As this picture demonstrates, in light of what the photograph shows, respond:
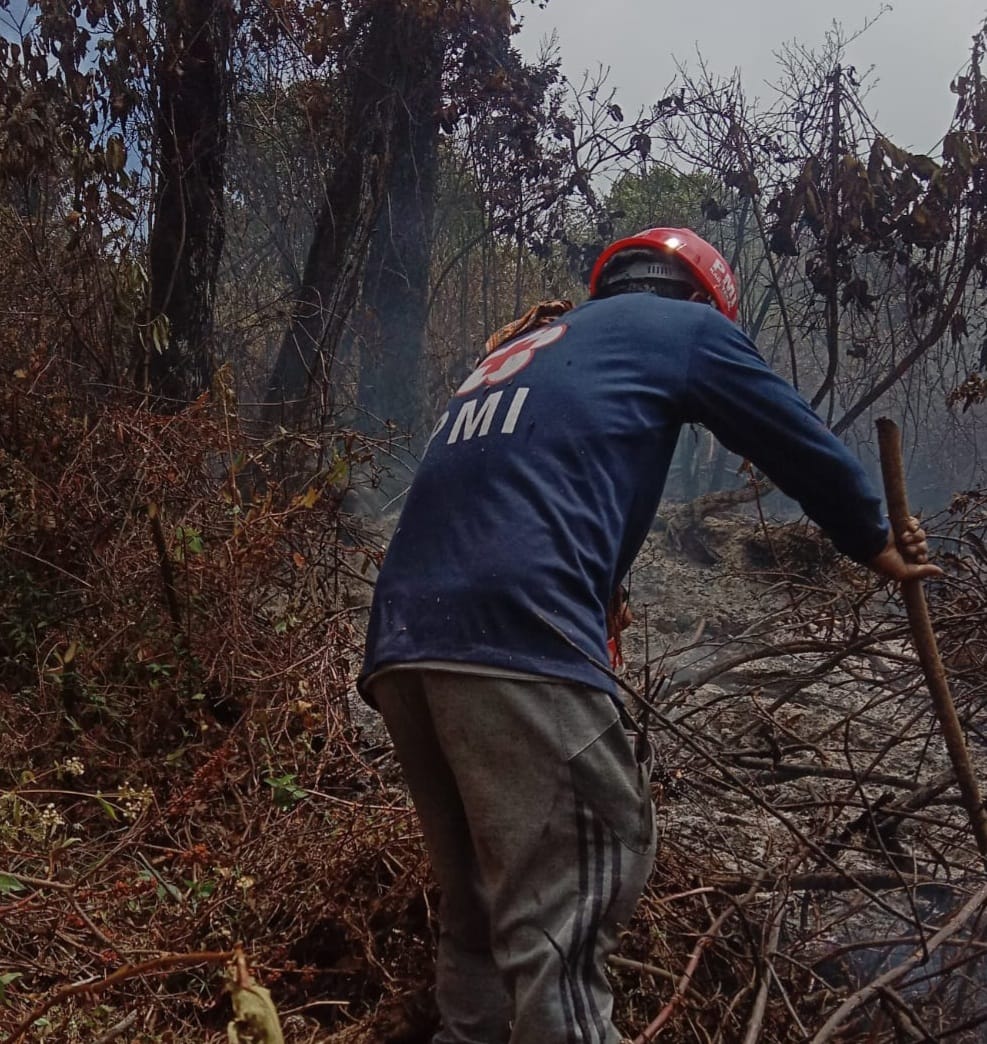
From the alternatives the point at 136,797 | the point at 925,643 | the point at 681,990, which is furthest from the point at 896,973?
the point at 136,797

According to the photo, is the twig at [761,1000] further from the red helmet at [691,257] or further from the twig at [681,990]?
the red helmet at [691,257]

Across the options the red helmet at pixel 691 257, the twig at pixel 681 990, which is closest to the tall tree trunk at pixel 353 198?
the red helmet at pixel 691 257

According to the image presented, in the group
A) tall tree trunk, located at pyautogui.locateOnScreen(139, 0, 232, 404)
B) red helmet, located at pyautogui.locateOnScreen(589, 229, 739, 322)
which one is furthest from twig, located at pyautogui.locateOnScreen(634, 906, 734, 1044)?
tall tree trunk, located at pyautogui.locateOnScreen(139, 0, 232, 404)

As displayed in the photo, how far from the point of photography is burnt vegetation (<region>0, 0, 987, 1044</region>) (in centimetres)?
235

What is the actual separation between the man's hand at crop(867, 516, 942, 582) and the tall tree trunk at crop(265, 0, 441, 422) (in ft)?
11.9

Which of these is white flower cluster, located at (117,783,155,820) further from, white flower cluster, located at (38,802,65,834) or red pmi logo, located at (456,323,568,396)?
red pmi logo, located at (456,323,568,396)

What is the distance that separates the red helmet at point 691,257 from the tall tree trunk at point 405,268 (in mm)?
4803

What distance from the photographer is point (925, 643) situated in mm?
1998

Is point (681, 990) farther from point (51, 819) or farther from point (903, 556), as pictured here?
point (51, 819)

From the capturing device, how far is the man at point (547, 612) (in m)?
1.68

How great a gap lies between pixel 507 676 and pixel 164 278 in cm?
422

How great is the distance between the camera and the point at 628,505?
189 centimetres

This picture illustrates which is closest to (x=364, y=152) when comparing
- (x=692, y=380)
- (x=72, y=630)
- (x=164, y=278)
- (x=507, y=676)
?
(x=164, y=278)

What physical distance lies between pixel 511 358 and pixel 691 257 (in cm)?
57
